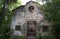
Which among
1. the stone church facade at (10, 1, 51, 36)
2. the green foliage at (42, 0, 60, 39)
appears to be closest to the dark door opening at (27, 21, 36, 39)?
the stone church facade at (10, 1, 51, 36)

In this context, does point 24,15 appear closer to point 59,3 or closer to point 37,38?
point 37,38

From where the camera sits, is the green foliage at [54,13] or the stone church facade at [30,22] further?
the stone church facade at [30,22]

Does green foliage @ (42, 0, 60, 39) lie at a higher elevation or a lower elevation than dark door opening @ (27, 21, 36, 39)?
higher

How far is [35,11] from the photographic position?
2111 centimetres

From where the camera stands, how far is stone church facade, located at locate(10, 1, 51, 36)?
20.9 m

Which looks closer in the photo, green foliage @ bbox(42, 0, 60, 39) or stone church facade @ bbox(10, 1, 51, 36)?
green foliage @ bbox(42, 0, 60, 39)

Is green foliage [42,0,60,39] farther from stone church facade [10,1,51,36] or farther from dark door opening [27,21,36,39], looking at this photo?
dark door opening [27,21,36,39]

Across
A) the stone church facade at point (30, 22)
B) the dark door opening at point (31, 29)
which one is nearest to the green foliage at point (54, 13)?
the stone church facade at point (30, 22)

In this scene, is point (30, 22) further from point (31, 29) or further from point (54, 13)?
point (54, 13)

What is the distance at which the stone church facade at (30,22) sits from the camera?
68.5 ft

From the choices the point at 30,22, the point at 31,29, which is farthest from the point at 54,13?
the point at 31,29

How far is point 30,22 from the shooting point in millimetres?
21062

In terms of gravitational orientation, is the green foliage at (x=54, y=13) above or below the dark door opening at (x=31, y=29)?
above

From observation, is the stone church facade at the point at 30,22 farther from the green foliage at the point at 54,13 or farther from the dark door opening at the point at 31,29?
the green foliage at the point at 54,13
